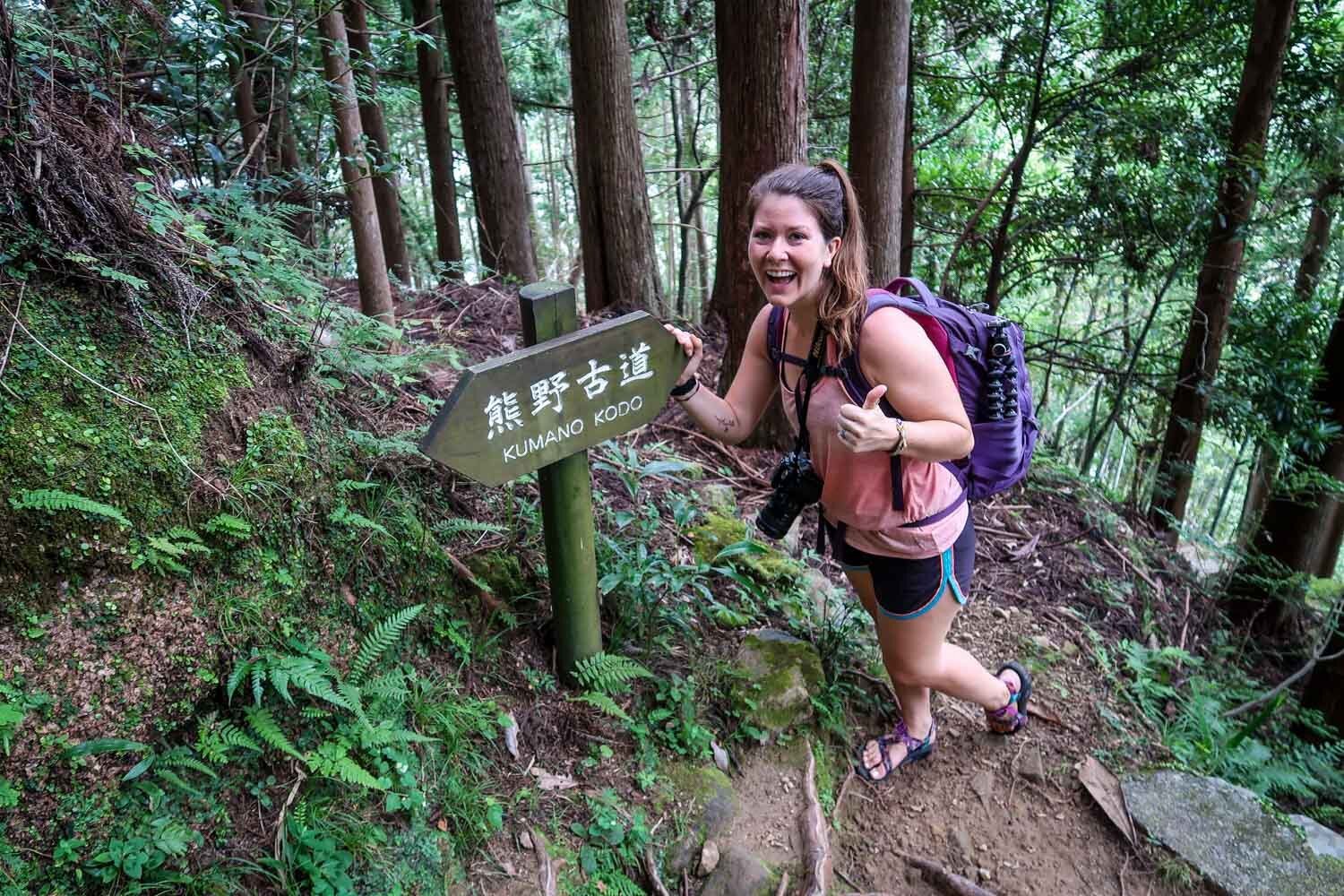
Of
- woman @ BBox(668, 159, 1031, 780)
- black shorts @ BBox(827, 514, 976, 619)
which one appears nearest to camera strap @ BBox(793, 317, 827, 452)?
woman @ BBox(668, 159, 1031, 780)

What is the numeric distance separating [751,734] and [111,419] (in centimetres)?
266

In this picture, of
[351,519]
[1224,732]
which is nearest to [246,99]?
[351,519]

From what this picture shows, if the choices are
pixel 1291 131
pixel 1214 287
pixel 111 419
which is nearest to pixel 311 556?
pixel 111 419

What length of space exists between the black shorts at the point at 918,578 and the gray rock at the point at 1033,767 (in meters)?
1.32

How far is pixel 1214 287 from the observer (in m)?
7.18

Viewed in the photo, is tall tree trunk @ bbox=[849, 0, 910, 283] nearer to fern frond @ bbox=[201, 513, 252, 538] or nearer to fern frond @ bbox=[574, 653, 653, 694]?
fern frond @ bbox=[574, 653, 653, 694]

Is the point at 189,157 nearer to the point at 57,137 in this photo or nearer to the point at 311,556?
the point at 57,137

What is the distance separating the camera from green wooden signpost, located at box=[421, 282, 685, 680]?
7.74 ft

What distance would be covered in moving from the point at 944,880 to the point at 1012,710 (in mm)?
913

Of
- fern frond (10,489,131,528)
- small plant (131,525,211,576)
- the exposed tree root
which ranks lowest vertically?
the exposed tree root

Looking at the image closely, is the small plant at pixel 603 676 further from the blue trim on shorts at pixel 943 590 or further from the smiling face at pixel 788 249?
the smiling face at pixel 788 249

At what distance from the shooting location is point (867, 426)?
2.40m

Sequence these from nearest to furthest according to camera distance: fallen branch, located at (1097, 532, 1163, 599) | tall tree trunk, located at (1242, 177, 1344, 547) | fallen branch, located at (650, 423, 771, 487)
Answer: fallen branch, located at (650, 423, 771, 487)
fallen branch, located at (1097, 532, 1163, 599)
tall tree trunk, located at (1242, 177, 1344, 547)

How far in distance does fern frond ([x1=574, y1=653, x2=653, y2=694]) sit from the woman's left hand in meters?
1.36
